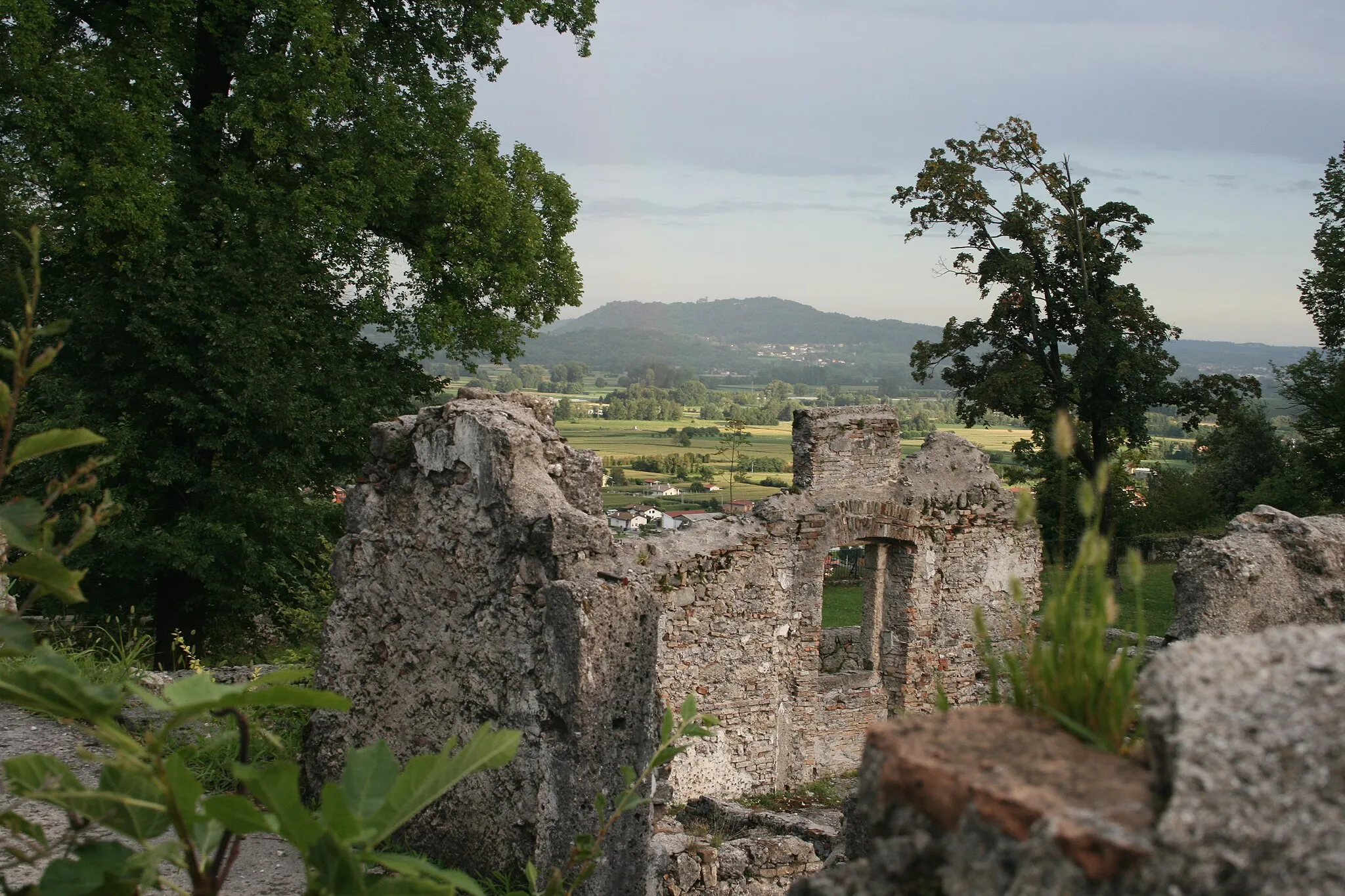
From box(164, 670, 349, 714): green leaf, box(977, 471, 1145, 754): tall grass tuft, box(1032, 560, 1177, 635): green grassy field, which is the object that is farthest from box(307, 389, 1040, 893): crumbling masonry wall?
box(1032, 560, 1177, 635): green grassy field

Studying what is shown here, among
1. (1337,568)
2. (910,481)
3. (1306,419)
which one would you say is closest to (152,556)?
(910,481)

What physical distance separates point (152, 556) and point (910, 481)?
916 cm

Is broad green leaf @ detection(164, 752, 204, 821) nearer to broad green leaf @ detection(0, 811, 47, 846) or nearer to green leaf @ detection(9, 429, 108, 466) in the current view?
broad green leaf @ detection(0, 811, 47, 846)

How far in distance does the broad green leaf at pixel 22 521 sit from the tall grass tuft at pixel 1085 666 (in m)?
1.70

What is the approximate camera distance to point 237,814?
1.78 metres

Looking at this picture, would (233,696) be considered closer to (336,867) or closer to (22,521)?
(336,867)

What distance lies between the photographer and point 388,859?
5.73 ft

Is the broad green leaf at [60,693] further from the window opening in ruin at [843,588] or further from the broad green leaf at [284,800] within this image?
the window opening in ruin at [843,588]

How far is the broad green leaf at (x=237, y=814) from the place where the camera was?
1769 mm

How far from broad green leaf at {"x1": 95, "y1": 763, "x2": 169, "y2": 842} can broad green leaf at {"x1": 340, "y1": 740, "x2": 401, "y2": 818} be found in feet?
1.06

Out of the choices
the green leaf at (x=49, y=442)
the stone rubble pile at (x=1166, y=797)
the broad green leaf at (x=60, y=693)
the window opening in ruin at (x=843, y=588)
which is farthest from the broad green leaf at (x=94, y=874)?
the window opening in ruin at (x=843, y=588)

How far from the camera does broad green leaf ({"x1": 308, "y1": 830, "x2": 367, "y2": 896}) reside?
1.73 meters

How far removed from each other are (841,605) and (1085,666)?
22246 mm

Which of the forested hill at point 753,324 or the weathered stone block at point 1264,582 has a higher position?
the forested hill at point 753,324
